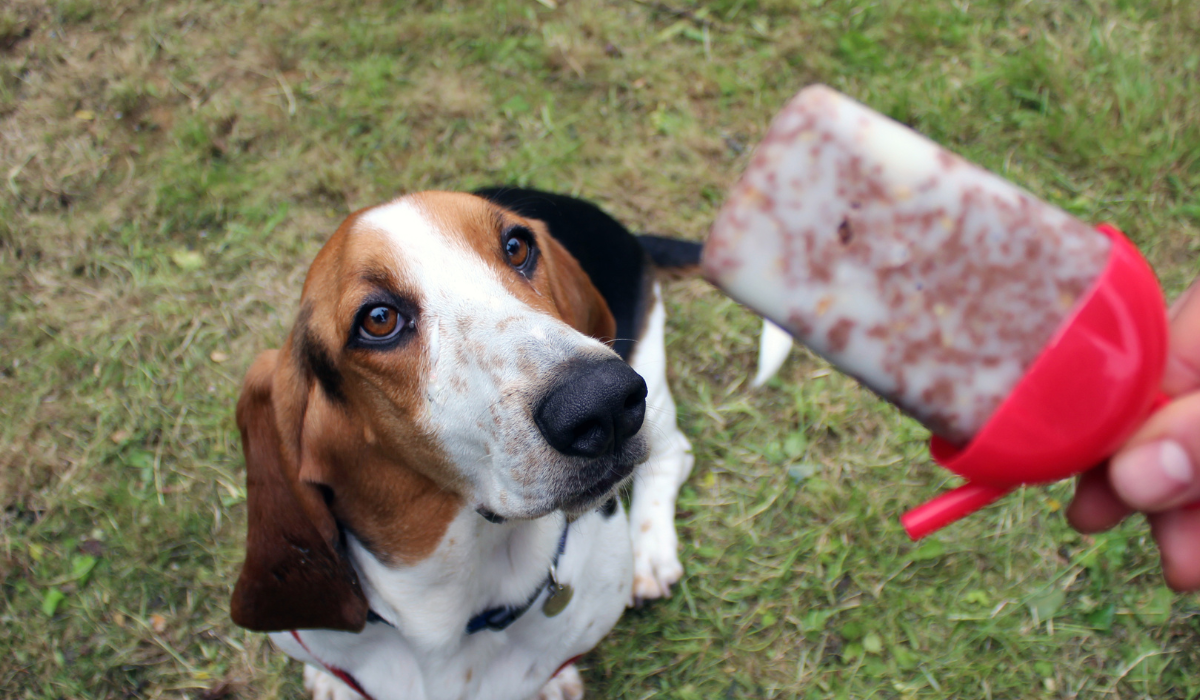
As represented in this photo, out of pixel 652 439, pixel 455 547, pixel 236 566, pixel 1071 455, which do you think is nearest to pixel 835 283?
pixel 1071 455

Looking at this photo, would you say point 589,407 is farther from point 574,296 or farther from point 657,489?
point 657,489

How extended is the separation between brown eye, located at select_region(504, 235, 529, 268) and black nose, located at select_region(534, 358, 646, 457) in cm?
76

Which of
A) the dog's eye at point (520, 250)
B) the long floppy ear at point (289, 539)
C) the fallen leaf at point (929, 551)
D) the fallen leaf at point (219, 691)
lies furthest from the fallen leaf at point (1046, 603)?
the fallen leaf at point (219, 691)

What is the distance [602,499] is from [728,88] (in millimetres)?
3643

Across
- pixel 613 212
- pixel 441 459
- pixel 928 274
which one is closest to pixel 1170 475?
pixel 928 274

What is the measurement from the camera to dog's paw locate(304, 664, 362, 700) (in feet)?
11.5

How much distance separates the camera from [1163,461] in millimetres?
1568

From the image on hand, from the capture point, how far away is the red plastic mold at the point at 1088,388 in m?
1.49

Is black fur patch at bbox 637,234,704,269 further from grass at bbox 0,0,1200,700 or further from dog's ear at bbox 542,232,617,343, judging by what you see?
dog's ear at bbox 542,232,617,343

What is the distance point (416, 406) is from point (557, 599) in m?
1.03

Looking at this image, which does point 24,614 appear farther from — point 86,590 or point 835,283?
point 835,283

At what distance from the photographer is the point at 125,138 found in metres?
5.27

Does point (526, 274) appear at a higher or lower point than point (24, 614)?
higher

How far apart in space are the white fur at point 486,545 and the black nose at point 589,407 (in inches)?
2.1
